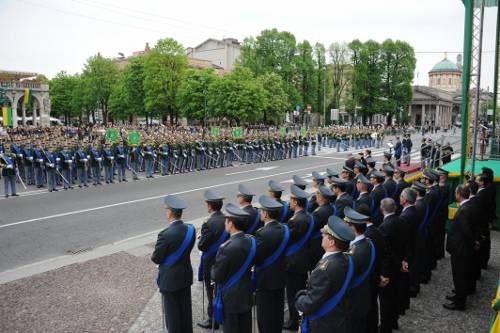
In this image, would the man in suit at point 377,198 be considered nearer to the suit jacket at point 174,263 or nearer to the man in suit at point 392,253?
the man in suit at point 392,253

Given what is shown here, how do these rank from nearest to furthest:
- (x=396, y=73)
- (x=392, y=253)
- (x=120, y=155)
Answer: (x=392, y=253) < (x=120, y=155) < (x=396, y=73)

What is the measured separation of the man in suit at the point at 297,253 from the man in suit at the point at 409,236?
1.37m

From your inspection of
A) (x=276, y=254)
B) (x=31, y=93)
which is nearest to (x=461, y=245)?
(x=276, y=254)

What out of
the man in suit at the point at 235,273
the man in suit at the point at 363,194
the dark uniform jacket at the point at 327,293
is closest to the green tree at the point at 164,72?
the man in suit at the point at 363,194

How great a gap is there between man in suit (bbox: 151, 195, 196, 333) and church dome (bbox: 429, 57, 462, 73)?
448ft

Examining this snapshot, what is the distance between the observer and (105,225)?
11102 millimetres

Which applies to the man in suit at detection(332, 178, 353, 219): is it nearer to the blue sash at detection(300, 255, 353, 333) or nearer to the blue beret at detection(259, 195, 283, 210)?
the blue beret at detection(259, 195, 283, 210)

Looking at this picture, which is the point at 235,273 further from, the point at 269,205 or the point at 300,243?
the point at 300,243

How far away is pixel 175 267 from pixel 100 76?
2635 inches

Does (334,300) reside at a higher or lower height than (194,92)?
lower

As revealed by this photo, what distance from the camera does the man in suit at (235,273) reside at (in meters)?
4.40

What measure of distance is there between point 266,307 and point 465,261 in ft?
11.0

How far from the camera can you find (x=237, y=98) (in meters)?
43.4

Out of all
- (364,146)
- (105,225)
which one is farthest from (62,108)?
(105,225)
